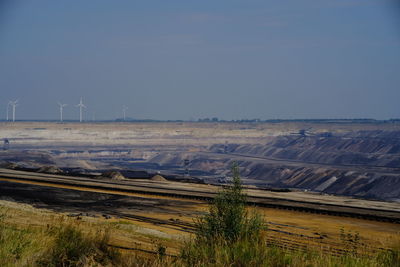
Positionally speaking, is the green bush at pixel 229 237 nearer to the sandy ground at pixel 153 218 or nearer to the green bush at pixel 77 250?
the green bush at pixel 77 250

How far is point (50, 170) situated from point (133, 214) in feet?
134

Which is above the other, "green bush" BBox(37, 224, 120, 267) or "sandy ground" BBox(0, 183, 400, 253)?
"green bush" BBox(37, 224, 120, 267)

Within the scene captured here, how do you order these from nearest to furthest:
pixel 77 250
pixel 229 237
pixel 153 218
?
pixel 77 250 < pixel 229 237 < pixel 153 218

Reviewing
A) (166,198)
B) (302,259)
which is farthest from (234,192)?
(166,198)

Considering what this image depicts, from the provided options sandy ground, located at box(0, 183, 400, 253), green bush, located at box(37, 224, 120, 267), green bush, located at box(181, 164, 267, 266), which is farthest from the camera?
sandy ground, located at box(0, 183, 400, 253)

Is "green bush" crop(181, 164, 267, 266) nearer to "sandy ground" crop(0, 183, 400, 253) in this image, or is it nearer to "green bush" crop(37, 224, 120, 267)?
"green bush" crop(37, 224, 120, 267)

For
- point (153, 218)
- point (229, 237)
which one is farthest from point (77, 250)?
point (153, 218)

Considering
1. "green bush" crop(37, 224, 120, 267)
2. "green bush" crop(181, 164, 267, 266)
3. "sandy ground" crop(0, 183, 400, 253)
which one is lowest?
"sandy ground" crop(0, 183, 400, 253)

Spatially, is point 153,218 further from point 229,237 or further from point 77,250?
point 77,250

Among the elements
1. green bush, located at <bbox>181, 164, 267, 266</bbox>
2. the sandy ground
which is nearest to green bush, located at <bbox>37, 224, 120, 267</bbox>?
green bush, located at <bbox>181, 164, 267, 266</bbox>

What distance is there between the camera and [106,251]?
51.6ft

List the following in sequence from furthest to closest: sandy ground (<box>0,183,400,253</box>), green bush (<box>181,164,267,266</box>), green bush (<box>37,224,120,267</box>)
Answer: sandy ground (<box>0,183,400,253</box>) → green bush (<box>37,224,120,267</box>) → green bush (<box>181,164,267,266</box>)

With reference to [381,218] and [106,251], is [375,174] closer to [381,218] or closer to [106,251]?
[381,218]

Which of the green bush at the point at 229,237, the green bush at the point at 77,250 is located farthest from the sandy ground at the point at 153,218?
the green bush at the point at 77,250
